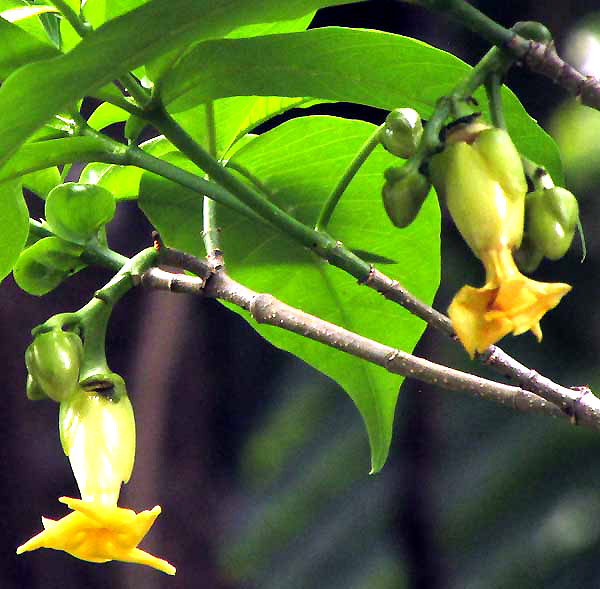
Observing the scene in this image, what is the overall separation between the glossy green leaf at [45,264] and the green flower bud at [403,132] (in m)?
0.25

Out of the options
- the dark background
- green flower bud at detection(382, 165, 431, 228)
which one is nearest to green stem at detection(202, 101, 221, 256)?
green flower bud at detection(382, 165, 431, 228)

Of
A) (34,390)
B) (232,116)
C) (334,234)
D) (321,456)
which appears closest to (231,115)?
(232,116)

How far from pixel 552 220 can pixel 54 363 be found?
28cm

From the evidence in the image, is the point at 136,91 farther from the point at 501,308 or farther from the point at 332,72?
the point at 501,308

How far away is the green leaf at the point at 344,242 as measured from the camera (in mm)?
651

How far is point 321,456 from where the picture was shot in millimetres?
1959

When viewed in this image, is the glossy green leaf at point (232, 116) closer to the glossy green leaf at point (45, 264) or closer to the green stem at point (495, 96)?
the glossy green leaf at point (45, 264)

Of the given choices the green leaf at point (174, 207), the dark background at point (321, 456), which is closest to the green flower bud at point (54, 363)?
the green leaf at point (174, 207)

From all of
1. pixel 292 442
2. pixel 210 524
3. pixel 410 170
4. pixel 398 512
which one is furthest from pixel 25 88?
pixel 398 512

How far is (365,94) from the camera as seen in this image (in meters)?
0.52

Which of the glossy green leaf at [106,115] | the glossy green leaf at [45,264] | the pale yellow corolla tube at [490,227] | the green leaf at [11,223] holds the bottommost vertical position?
the pale yellow corolla tube at [490,227]

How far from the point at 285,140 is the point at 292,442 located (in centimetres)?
135

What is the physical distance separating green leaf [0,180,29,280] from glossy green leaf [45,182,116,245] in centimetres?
4

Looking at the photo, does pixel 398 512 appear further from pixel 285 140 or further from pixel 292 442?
pixel 285 140
